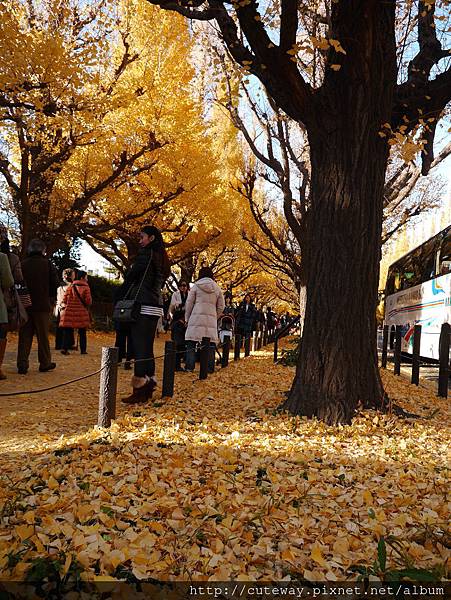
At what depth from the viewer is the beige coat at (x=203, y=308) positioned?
7.93 meters

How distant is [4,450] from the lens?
4152 mm

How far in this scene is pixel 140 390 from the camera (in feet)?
18.7

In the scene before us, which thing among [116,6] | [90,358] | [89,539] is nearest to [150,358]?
[89,539]

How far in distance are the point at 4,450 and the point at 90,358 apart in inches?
253

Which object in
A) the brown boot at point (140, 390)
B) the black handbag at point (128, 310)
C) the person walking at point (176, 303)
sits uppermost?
the person walking at point (176, 303)

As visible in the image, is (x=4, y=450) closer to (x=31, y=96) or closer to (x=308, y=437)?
(x=308, y=437)

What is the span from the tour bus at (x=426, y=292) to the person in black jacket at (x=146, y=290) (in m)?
8.47

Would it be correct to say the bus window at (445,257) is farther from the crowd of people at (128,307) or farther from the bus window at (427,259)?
the crowd of people at (128,307)

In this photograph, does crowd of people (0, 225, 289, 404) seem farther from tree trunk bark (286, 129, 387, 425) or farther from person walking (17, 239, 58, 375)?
tree trunk bark (286, 129, 387, 425)

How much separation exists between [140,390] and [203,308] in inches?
100

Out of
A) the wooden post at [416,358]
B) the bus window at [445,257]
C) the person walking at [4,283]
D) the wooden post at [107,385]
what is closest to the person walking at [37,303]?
the person walking at [4,283]

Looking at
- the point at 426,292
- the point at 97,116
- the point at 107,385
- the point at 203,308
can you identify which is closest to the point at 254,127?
the point at 97,116

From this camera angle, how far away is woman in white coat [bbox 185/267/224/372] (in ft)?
26.0

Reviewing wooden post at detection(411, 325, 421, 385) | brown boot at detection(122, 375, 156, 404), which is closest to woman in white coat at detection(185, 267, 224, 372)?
brown boot at detection(122, 375, 156, 404)
